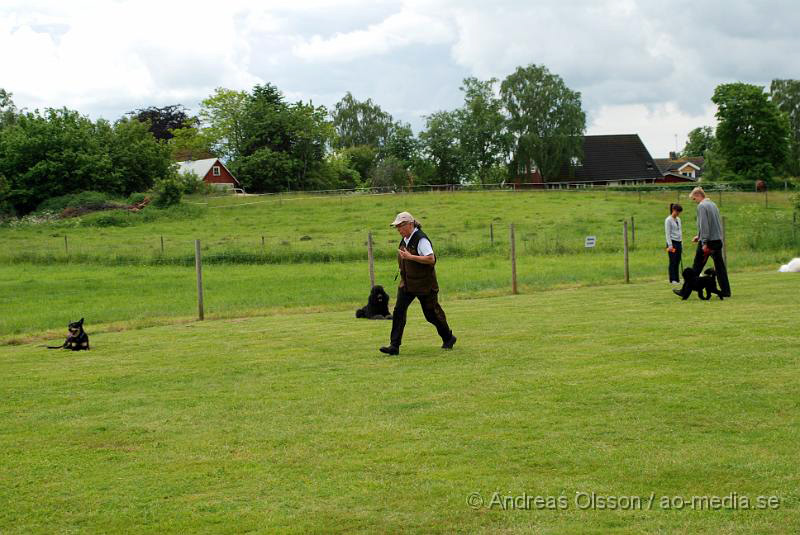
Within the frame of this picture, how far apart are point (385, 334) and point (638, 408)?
655 centimetres

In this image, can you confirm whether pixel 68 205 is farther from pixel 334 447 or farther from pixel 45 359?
pixel 334 447

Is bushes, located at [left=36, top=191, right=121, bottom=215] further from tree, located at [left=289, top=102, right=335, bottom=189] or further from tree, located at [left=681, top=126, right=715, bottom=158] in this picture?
tree, located at [left=681, top=126, right=715, bottom=158]

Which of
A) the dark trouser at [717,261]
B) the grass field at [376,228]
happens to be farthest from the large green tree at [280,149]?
the dark trouser at [717,261]

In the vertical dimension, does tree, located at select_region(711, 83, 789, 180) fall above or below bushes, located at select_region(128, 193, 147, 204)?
above

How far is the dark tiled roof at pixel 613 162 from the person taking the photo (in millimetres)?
95375

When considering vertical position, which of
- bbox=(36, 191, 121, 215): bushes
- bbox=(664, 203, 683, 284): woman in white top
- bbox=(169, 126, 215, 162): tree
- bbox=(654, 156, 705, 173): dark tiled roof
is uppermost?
bbox=(169, 126, 215, 162): tree

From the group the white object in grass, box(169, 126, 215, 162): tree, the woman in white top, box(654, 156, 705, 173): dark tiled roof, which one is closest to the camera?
the woman in white top

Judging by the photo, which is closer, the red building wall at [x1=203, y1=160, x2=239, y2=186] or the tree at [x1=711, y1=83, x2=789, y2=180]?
the red building wall at [x1=203, y1=160, x2=239, y2=186]

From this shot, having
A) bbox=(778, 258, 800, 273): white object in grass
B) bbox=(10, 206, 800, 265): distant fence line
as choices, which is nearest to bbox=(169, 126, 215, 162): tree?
bbox=(10, 206, 800, 265): distant fence line

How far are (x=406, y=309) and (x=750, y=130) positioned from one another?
271ft

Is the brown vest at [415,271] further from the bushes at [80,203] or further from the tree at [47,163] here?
the tree at [47,163]

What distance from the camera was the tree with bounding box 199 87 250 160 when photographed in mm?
96700

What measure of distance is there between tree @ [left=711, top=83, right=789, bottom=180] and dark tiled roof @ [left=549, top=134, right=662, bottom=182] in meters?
11.5

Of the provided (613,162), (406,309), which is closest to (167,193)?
(406,309)
